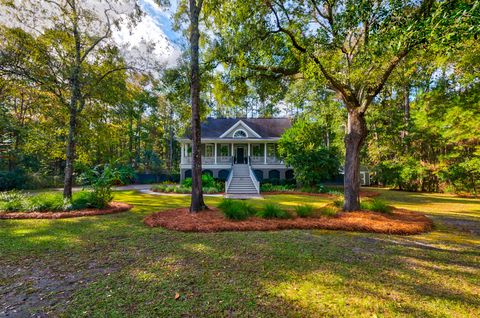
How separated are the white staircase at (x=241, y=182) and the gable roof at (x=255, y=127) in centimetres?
392

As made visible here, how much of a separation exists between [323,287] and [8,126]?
16.0 m

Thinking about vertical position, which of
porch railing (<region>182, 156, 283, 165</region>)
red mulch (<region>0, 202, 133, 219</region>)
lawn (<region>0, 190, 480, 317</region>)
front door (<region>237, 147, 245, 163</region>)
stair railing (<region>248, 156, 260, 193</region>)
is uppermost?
front door (<region>237, 147, 245, 163</region>)

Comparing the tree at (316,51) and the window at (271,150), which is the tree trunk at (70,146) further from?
the window at (271,150)

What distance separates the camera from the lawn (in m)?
2.73

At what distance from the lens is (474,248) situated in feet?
16.4

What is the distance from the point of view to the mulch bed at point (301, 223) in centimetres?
637

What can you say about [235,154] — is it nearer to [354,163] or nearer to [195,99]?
[195,99]

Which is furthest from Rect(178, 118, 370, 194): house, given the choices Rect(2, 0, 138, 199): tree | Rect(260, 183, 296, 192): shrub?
Rect(2, 0, 138, 199): tree

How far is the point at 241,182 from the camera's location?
1723 centimetres

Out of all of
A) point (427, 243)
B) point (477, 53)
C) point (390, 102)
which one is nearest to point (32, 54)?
point (427, 243)

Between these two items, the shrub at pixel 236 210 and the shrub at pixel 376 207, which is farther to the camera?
the shrub at pixel 376 207

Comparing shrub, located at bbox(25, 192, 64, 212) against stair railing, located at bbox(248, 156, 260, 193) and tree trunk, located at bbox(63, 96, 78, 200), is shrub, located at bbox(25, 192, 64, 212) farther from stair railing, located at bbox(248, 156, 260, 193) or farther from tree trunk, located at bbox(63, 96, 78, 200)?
stair railing, located at bbox(248, 156, 260, 193)

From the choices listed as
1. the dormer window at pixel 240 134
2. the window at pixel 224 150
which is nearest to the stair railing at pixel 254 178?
the dormer window at pixel 240 134

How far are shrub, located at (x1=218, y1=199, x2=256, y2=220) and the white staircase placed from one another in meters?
7.65
